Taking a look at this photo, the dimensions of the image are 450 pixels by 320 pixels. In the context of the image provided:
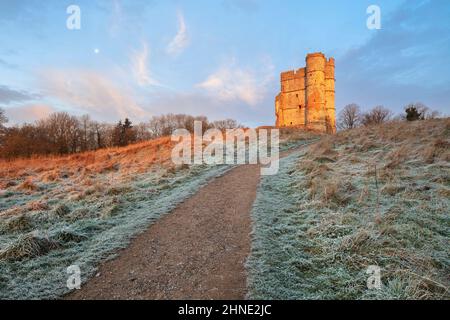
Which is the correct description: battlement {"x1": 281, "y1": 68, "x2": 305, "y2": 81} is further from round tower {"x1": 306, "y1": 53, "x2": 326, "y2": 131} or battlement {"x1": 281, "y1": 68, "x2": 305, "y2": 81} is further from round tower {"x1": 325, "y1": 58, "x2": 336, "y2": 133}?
round tower {"x1": 325, "y1": 58, "x2": 336, "y2": 133}

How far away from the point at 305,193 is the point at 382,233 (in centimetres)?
296

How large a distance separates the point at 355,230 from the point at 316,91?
32788 mm

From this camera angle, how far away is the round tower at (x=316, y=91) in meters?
35.0

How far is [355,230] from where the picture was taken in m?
5.37

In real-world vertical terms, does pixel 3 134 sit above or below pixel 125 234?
above

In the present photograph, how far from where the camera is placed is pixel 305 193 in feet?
26.2

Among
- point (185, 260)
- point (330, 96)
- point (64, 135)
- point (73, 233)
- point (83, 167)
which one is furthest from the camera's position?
point (64, 135)

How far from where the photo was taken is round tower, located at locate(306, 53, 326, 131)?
115ft

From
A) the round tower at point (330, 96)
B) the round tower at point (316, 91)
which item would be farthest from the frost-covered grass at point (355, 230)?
the round tower at point (330, 96)

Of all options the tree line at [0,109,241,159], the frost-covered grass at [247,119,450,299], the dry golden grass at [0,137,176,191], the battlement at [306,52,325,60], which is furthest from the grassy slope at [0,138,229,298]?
the battlement at [306,52,325,60]

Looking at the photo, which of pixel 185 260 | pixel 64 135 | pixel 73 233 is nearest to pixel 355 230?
pixel 185 260

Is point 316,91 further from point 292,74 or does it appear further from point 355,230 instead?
point 355,230
